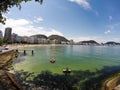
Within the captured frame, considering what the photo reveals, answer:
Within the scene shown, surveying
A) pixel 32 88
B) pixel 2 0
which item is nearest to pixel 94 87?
pixel 32 88

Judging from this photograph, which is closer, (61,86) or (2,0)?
(2,0)

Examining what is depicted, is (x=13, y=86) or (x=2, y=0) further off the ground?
(x=2, y=0)

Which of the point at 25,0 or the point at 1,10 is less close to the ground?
the point at 25,0

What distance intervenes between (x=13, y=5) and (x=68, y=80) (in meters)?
12.3

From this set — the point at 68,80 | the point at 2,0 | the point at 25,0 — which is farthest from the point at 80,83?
the point at 2,0

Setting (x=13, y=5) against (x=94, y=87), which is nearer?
(x=13, y=5)

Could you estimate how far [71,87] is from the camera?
19.2 meters

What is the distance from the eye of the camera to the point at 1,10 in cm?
1655

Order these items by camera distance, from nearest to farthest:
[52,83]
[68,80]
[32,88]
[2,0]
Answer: [2,0]
[32,88]
[52,83]
[68,80]

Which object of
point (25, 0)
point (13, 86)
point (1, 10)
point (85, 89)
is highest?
point (25, 0)

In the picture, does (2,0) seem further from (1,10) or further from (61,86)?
(61,86)

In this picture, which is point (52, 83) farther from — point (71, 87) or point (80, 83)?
point (80, 83)

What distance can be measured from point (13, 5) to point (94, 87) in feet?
44.7

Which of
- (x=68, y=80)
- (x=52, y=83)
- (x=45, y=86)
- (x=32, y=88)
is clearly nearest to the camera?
(x=32, y=88)
